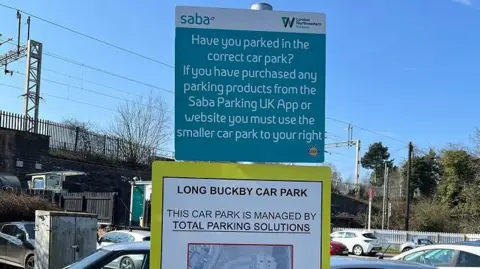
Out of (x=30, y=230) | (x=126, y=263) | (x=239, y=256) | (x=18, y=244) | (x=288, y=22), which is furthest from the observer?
(x=30, y=230)

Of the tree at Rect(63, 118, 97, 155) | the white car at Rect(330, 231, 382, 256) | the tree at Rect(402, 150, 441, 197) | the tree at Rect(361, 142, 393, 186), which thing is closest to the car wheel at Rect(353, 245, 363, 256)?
the white car at Rect(330, 231, 382, 256)

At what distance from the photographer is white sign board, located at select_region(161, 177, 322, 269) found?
3395 mm

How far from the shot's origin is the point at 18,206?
20.9m

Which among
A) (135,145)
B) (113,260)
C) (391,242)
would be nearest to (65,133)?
(135,145)

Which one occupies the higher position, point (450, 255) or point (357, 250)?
point (450, 255)

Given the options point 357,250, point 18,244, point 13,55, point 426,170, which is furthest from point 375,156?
point 18,244

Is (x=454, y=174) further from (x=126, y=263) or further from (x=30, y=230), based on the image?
(x=126, y=263)

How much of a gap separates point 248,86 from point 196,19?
0.56m

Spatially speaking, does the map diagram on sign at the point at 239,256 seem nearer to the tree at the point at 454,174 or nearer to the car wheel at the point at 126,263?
the car wheel at the point at 126,263

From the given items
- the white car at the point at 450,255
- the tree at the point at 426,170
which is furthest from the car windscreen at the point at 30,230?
the tree at the point at 426,170

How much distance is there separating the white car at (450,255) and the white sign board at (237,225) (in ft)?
25.4

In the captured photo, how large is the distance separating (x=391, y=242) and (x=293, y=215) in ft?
143

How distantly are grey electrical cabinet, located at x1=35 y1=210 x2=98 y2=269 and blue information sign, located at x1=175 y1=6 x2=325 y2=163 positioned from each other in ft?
31.0

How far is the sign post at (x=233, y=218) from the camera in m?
3.39
